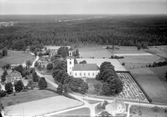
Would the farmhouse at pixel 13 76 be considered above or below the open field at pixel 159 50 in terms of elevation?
below

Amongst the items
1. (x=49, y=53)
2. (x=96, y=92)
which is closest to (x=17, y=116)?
(x=96, y=92)

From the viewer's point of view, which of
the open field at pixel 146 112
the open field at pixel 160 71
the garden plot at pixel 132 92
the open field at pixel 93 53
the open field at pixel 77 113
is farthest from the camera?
the open field at pixel 93 53

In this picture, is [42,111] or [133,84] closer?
[42,111]

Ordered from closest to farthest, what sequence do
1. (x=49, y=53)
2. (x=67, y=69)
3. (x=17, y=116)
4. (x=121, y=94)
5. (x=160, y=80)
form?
1. (x=17, y=116)
2. (x=121, y=94)
3. (x=160, y=80)
4. (x=67, y=69)
5. (x=49, y=53)

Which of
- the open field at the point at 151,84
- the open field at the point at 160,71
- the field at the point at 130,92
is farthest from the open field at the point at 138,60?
the field at the point at 130,92

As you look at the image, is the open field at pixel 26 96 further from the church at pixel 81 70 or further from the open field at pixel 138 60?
the open field at pixel 138 60

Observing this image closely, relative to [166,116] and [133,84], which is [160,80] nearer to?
[133,84]
